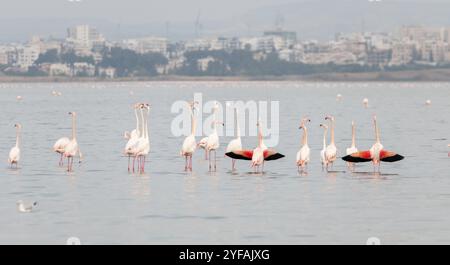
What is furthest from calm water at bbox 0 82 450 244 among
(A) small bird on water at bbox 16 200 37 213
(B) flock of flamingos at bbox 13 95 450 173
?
(B) flock of flamingos at bbox 13 95 450 173

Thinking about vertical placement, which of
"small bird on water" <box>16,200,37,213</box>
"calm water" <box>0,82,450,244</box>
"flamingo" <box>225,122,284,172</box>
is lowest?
"calm water" <box>0,82,450,244</box>

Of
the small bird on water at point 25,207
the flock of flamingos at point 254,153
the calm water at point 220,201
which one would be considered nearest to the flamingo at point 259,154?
the flock of flamingos at point 254,153

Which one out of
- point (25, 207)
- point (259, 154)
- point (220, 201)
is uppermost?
point (259, 154)

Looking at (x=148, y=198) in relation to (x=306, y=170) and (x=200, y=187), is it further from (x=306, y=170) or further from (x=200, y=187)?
(x=306, y=170)

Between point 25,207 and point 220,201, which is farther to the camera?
point 220,201

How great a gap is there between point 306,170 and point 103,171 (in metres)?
5.79

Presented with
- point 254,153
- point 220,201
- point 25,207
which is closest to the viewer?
point 25,207

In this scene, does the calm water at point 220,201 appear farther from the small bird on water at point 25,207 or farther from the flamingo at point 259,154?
the flamingo at point 259,154

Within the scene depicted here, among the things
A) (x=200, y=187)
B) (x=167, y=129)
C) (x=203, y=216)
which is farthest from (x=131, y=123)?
(x=203, y=216)

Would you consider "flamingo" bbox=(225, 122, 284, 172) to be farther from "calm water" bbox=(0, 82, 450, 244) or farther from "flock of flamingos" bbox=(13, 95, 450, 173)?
"calm water" bbox=(0, 82, 450, 244)

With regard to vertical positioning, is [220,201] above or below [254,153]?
below

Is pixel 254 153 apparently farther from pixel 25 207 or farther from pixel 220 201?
pixel 25 207

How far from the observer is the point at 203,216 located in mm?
25938

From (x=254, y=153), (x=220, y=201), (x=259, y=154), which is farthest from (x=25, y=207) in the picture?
(x=254, y=153)
